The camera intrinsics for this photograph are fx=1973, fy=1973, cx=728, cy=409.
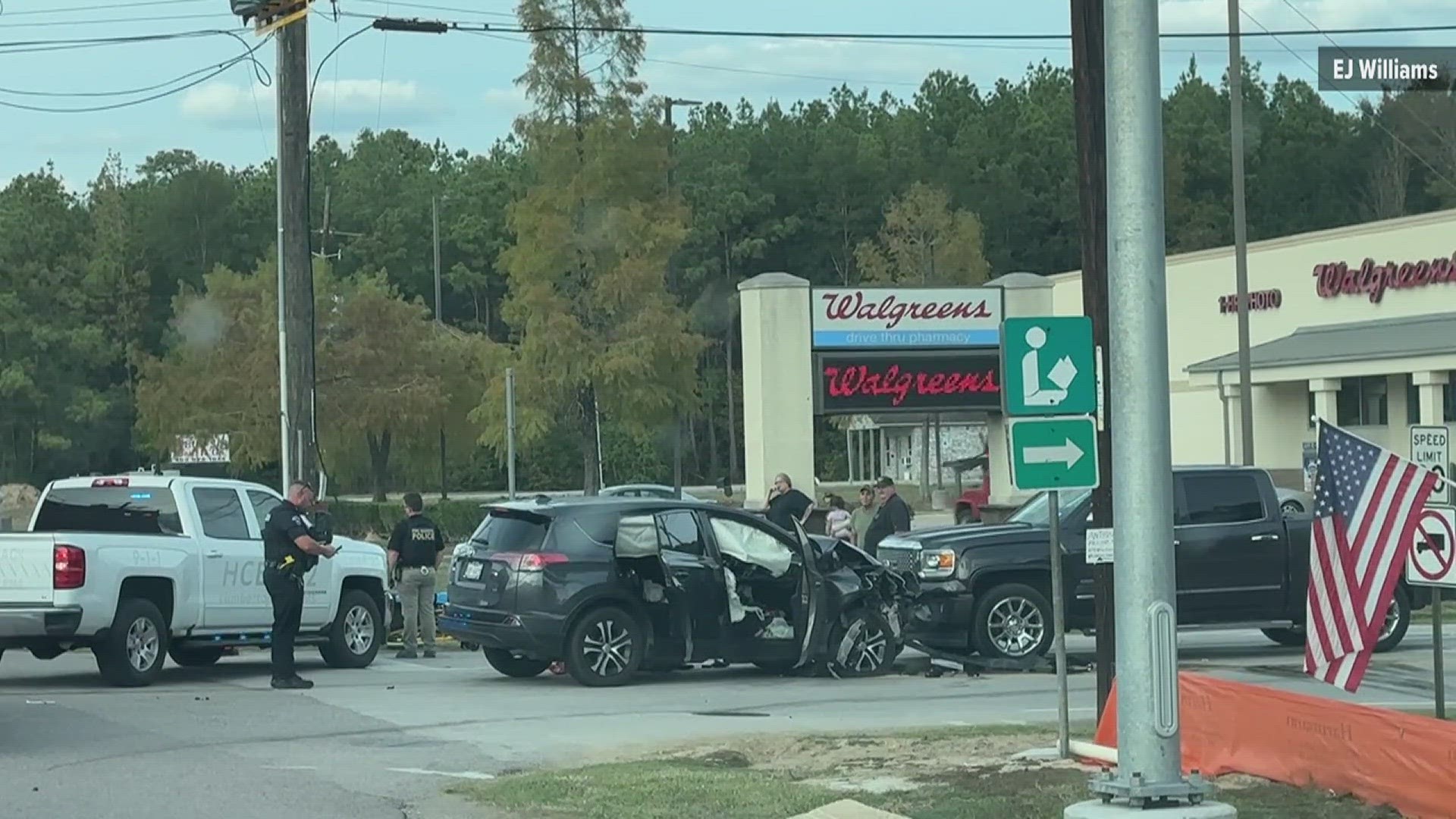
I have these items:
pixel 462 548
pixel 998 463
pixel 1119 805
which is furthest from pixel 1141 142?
pixel 998 463

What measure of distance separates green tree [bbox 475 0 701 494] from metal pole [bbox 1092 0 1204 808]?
153 feet

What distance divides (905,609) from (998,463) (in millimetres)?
27321

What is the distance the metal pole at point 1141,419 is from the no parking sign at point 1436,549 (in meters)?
6.52

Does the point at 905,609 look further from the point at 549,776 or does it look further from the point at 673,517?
the point at 549,776

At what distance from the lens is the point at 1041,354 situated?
463 inches

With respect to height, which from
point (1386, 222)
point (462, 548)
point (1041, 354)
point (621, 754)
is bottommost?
point (621, 754)

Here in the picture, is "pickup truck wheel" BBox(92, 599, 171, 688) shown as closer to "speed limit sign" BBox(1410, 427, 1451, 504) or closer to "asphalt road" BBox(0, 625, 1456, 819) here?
"asphalt road" BBox(0, 625, 1456, 819)

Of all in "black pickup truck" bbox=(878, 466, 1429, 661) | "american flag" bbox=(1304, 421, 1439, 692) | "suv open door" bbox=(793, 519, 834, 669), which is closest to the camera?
"american flag" bbox=(1304, 421, 1439, 692)

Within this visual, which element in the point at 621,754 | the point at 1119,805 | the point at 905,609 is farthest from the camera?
the point at 905,609

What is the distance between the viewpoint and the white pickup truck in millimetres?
16703

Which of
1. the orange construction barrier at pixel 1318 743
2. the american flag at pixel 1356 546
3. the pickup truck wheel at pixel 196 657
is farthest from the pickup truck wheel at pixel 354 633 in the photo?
the american flag at pixel 1356 546

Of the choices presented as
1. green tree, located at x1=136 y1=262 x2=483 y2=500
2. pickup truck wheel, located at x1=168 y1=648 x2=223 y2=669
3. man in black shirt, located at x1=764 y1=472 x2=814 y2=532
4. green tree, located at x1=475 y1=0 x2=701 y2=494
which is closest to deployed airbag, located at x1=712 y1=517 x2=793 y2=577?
man in black shirt, located at x1=764 y1=472 x2=814 y2=532

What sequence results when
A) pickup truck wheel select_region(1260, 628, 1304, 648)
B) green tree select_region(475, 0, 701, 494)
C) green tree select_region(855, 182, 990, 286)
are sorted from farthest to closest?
green tree select_region(855, 182, 990, 286) < green tree select_region(475, 0, 701, 494) < pickup truck wheel select_region(1260, 628, 1304, 648)

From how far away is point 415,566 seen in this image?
21.2 metres
